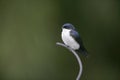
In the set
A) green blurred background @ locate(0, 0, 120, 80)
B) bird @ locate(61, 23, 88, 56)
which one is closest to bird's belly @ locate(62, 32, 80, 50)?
bird @ locate(61, 23, 88, 56)

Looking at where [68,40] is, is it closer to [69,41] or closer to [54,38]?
[69,41]

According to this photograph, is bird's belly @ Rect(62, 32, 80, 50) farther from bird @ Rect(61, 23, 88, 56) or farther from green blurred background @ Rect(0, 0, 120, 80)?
green blurred background @ Rect(0, 0, 120, 80)

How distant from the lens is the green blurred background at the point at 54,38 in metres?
2.71

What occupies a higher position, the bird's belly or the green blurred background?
the bird's belly

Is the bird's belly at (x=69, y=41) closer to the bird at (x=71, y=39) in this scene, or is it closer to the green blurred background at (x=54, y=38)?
the bird at (x=71, y=39)

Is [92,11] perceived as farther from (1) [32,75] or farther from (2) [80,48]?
(2) [80,48]

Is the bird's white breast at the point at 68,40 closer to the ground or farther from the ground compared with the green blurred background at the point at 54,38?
farther from the ground

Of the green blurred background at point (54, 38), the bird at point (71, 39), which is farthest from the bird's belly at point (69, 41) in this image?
the green blurred background at point (54, 38)

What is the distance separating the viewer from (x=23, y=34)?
8.95ft

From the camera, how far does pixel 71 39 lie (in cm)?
155

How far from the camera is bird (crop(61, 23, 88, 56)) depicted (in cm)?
153

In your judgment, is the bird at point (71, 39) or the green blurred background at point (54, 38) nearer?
the bird at point (71, 39)

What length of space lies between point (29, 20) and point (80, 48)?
1203 mm

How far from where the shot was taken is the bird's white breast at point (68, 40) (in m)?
1.53
